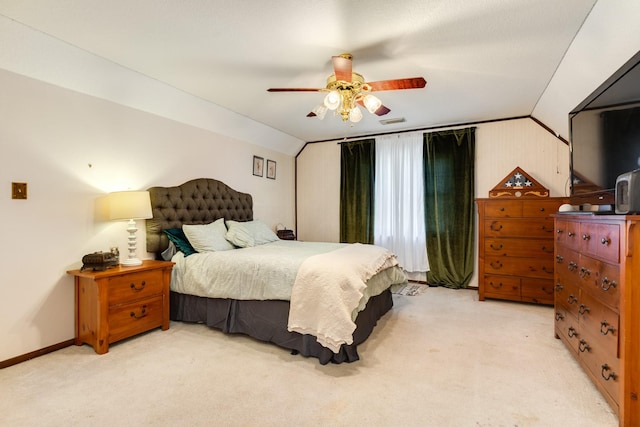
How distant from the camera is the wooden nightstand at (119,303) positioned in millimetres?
2469

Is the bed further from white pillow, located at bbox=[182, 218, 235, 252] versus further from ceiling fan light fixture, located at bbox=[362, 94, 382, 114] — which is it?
ceiling fan light fixture, located at bbox=[362, 94, 382, 114]

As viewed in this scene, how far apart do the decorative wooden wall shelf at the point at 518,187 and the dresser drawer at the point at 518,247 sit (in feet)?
1.83

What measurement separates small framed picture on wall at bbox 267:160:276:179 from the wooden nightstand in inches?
100

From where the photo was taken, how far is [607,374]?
67.7 inches

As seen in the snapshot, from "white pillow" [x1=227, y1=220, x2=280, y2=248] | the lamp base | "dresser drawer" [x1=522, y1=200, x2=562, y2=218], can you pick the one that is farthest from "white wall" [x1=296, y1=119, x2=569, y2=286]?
the lamp base

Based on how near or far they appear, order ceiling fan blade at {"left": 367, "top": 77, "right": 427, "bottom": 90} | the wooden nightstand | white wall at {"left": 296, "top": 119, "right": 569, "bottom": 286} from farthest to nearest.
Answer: white wall at {"left": 296, "top": 119, "right": 569, "bottom": 286} < the wooden nightstand < ceiling fan blade at {"left": 367, "top": 77, "right": 427, "bottom": 90}

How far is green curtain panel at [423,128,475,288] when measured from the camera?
14.8 ft

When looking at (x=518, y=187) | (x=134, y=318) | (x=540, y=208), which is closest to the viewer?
(x=134, y=318)

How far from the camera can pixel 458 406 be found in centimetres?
179

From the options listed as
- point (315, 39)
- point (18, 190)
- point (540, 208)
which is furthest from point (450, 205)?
point (18, 190)

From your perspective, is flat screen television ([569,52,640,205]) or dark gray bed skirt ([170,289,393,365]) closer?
flat screen television ([569,52,640,205])

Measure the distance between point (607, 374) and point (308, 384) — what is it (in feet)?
5.65

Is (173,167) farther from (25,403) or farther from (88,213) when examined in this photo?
(25,403)

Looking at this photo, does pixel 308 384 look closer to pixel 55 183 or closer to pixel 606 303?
pixel 606 303
